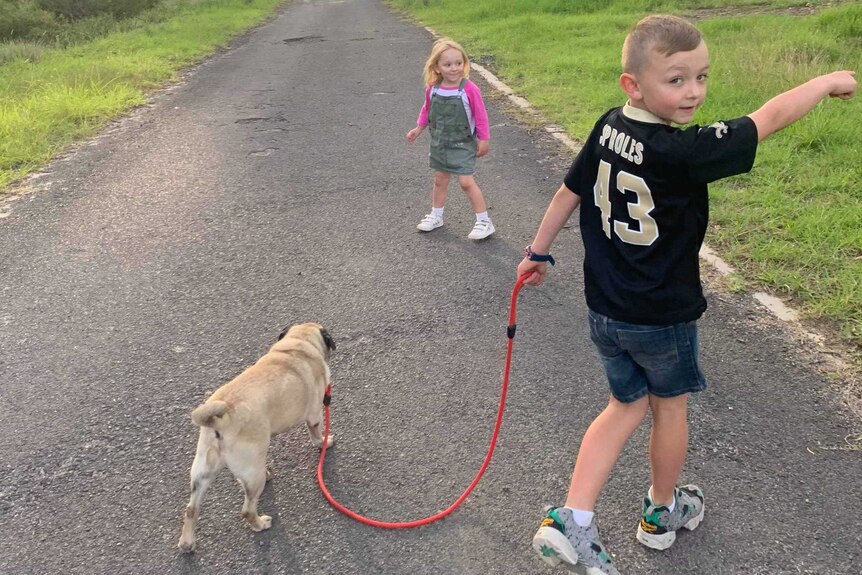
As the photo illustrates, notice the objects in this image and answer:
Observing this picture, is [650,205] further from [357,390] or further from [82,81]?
→ [82,81]

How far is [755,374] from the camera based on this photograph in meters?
3.52

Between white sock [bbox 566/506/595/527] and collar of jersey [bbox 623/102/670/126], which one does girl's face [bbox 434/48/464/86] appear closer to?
collar of jersey [bbox 623/102/670/126]

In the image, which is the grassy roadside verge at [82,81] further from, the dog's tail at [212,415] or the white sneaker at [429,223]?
the dog's tail at [212,415]

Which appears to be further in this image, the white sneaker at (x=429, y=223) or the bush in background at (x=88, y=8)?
the bush in background at (x=88, y=8)

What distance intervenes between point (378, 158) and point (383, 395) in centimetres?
435

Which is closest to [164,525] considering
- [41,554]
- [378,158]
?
[41,554]

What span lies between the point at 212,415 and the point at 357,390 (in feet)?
3.68

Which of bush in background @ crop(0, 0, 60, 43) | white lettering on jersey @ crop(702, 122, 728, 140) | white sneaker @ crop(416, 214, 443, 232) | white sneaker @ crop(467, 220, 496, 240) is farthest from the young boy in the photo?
bush in background @ crop(0, 0, 60, 43)

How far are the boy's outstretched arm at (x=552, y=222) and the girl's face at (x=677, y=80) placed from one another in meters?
0.51

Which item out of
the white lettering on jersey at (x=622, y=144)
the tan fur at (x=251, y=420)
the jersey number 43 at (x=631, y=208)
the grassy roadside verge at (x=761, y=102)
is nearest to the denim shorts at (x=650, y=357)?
the jersey number 43 at (x=631, y=208)

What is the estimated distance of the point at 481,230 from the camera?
5.27 m

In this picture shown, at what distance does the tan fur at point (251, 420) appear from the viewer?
2.61m

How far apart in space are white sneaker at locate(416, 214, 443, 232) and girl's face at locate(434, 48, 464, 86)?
104 cm

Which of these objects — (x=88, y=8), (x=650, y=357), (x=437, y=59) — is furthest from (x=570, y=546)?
(x=88, y=8)
